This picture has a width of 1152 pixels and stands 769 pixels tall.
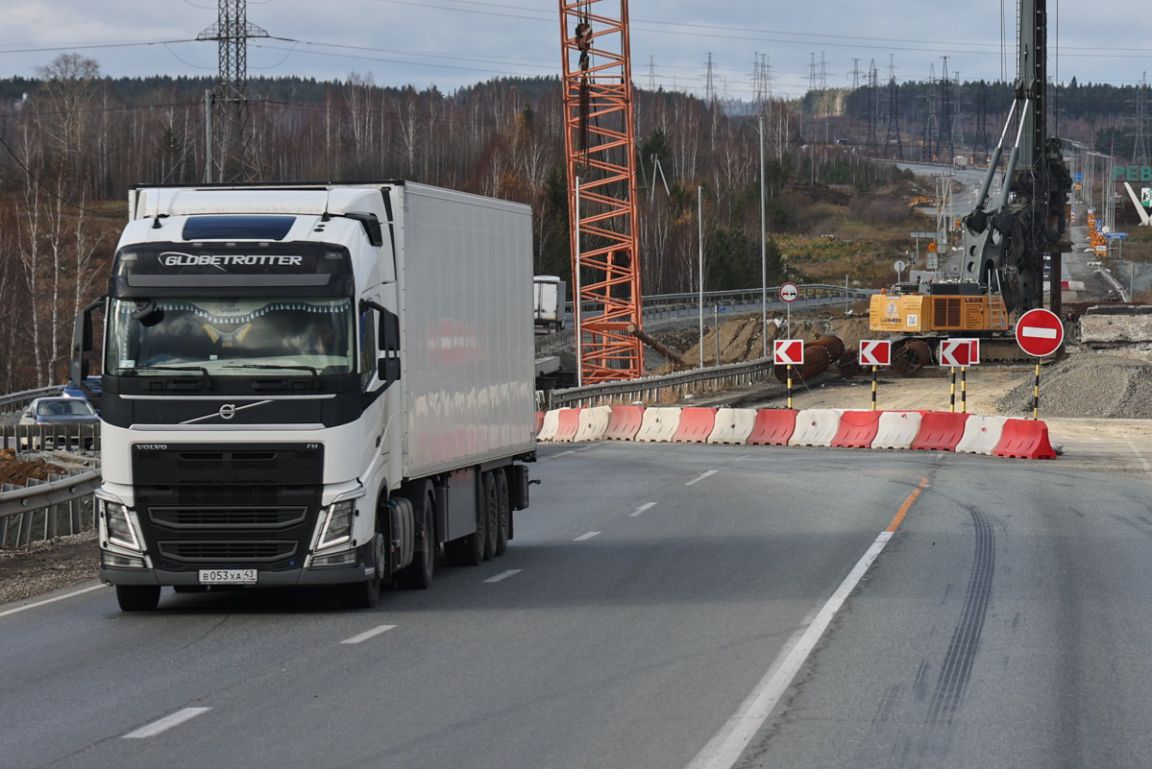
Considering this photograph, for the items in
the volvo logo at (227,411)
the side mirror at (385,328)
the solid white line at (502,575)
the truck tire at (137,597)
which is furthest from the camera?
the solid white line at (502,575)

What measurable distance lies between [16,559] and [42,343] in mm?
60662

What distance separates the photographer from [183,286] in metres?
13.8

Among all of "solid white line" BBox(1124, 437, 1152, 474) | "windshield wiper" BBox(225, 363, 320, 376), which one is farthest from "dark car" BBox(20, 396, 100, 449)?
"windshield wiper" BBox(225, 363, 320, 376)

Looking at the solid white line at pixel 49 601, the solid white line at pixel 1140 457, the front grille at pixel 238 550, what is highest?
the front grille at pixel 238 550

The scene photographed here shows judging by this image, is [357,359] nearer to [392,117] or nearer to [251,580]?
[251,580]

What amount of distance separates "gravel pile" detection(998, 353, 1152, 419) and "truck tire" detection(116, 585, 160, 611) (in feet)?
121

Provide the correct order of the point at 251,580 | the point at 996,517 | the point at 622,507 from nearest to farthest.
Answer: the point at 251,580
the point at 996,517
the point at 622,507

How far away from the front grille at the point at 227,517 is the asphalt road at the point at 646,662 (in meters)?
0.79

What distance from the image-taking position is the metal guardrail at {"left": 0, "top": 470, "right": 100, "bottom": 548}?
1975 cm

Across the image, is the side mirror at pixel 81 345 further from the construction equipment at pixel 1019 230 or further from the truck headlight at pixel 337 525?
the construction equipment at pixel 1019 230

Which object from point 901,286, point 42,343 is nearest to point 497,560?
point 901,286

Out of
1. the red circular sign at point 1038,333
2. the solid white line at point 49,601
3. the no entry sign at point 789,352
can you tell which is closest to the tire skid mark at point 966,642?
the solid white line at point 49,601

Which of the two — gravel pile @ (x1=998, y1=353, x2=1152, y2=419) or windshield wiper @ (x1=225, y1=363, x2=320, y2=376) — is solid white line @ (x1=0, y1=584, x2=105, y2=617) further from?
gravel pile @ (x1=998, y1=353, x2=1152, y2=419)

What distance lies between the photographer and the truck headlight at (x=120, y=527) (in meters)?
13.7
